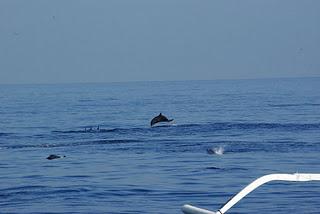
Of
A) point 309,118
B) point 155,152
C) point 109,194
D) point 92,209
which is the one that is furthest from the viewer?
point 309,118

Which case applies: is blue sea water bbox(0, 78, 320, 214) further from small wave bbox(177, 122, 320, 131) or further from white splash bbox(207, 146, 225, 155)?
white splash bbox(207, 146, 225, 155)

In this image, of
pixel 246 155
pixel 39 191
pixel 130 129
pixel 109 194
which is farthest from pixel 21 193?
pixel 130 129

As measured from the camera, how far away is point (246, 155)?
144 ft

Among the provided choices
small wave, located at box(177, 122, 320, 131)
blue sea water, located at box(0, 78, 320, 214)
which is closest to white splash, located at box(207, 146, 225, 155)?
blue sea water, located at box(0, 78, 320, 214)

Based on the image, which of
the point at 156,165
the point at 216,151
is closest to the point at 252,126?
the point at 216,151

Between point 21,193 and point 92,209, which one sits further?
point 21,193

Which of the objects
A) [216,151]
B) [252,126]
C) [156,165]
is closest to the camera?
[156,165]

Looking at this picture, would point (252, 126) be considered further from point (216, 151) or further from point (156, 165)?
point (156, 165)

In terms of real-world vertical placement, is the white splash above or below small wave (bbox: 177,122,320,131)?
below

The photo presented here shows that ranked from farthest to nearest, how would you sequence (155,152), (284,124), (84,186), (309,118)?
(309,118), (284,124), (155,152), (84,186)

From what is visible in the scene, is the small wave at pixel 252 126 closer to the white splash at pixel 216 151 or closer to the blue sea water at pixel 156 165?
the blue sea water at pixel 156 165

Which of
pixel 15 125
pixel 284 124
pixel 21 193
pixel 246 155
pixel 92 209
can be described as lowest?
pixel 92 209

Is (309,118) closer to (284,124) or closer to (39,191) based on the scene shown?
(284,124)

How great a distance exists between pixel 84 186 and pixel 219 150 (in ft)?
45.4
